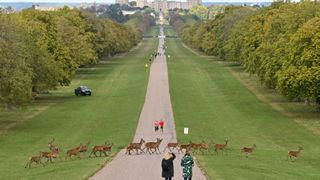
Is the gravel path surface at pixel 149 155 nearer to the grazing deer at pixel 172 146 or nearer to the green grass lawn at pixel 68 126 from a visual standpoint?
the grazing deer at pixel 172 146

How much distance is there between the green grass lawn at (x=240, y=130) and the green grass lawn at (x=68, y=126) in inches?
178

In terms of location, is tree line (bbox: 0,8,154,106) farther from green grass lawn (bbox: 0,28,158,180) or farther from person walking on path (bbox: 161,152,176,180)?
person walking on path (bbox: 161,152,176,180)

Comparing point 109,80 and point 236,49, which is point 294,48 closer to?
point 109,80

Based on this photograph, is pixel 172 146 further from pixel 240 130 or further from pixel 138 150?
pixel 240 130

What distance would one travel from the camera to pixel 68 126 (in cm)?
5584

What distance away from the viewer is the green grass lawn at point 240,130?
3447 cm

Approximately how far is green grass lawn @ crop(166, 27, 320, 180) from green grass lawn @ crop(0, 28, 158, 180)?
4.52 meters

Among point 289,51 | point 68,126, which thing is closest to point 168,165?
point 68,126

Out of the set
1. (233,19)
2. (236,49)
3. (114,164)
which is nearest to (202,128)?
(114,164)

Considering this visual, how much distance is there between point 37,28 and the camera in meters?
77.4

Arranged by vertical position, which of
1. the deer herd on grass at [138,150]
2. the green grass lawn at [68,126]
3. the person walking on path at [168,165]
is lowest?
the green grass lawn at [68,126]

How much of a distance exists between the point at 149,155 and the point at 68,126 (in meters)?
18.9

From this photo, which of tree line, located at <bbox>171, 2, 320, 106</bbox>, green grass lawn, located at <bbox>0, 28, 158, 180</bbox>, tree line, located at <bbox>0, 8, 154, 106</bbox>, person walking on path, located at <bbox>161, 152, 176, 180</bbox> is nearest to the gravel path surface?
green grass lawn, located at <bbox>0, 28, 158, 180</bbox>

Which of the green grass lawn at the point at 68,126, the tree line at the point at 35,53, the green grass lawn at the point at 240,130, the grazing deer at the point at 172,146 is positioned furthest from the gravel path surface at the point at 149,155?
the tree line at the point at 35,53
